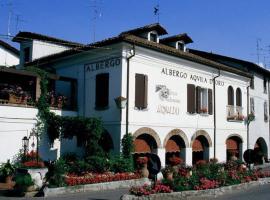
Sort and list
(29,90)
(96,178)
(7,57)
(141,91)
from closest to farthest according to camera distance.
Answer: (96,178), (141,91), (29,90), (7,57)

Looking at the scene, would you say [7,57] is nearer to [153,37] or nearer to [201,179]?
[153,37]

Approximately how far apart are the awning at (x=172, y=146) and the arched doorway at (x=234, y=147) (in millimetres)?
4904

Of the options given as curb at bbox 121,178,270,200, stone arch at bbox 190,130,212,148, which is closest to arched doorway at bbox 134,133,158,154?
stone arch at bbox 190,130,212,148

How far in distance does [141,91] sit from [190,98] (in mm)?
4164

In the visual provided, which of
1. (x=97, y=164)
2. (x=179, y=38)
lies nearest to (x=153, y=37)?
(x=179, y=38)

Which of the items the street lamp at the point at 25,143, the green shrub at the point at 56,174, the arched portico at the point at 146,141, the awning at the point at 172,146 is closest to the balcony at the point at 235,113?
the awning at the point at 172,146

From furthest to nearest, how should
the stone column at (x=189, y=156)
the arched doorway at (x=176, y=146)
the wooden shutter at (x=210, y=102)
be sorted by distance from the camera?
the wooden shutter at (x=210, y=102), the stone column at (x=189, y=156), the arched doorway at (x=176, y=146)

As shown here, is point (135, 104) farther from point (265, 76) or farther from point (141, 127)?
point (265, 76)

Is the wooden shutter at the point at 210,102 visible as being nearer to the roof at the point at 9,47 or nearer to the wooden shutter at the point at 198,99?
the wooden shutter at the point at 198,99

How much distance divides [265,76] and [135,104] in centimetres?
1776

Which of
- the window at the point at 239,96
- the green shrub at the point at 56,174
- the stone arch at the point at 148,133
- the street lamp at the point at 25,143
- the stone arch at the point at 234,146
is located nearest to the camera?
the green shrub at the point at 56,174

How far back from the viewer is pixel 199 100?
22.8 m

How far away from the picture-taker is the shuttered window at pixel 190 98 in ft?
72.2

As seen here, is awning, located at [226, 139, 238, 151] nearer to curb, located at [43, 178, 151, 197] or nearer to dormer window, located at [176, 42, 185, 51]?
dormer window, located at [176, 42, 185, 51]
